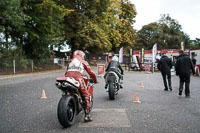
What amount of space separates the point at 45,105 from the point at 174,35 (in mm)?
59097

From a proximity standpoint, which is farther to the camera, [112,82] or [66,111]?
[112,82]

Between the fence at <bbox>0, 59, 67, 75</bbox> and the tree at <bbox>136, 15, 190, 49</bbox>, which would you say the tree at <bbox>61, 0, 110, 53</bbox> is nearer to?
the fence at <bbox>0, 59, 67, 75</bbox>

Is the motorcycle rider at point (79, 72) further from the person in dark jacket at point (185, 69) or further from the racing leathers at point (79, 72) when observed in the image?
the person in dark jacket at point (185, 69)

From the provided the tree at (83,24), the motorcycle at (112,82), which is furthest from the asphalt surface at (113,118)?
the tree at (83,24)

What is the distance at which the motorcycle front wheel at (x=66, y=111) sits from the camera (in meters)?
4.50

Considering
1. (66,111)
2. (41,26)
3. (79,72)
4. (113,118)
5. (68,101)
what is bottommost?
(113,118)

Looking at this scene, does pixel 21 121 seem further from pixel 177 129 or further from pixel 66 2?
pixel 66 2

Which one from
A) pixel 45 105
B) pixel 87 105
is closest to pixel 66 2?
pixel 45 105

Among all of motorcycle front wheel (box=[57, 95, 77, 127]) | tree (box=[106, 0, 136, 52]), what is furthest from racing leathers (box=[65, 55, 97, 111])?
tree (box=[106, 0, 136, 52])

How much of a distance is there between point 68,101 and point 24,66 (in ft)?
65.0

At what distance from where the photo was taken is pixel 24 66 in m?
23.1

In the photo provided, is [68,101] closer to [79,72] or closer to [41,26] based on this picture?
[79,72]

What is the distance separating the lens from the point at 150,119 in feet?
18.1

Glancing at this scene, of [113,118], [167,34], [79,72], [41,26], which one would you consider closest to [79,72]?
[79,72]
